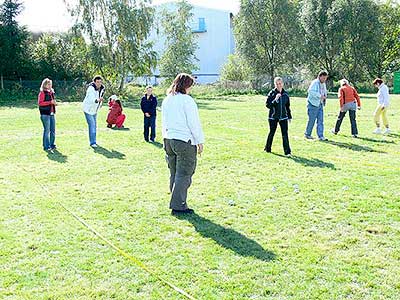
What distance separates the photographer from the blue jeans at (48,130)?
11602 mm

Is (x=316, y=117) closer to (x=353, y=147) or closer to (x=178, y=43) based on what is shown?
(x=353, y=147)

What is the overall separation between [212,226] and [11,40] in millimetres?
35472

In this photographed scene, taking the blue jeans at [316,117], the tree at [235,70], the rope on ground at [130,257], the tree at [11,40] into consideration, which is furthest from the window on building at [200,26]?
the rope on ground at [130,257]

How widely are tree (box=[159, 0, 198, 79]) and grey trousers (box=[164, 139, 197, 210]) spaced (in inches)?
1590

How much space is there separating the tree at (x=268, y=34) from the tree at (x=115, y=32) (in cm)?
1123

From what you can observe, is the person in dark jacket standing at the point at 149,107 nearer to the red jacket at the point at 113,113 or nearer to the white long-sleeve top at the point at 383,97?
the red jacket at the point at 113,113

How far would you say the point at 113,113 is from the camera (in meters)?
16.3

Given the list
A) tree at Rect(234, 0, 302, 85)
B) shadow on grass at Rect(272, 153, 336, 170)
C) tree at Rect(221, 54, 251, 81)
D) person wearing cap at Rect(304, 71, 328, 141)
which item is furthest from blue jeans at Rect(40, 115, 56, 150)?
tree at Rect(221, 54, 251, 81)

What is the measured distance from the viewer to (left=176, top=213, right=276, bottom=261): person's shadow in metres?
4.95

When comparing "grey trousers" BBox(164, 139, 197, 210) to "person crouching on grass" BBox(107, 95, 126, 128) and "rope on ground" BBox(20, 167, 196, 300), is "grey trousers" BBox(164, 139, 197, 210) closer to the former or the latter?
"rope on ground" BBox(20, 167, 196, 300)

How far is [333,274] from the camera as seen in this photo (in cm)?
441

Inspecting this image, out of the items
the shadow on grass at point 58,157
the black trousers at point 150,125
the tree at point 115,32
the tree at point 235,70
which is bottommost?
the shadow on grass at point 58,157

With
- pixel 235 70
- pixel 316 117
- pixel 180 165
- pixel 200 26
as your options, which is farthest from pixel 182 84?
pixel 200 26

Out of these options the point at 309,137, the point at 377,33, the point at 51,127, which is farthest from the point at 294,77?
the point at 51,127
